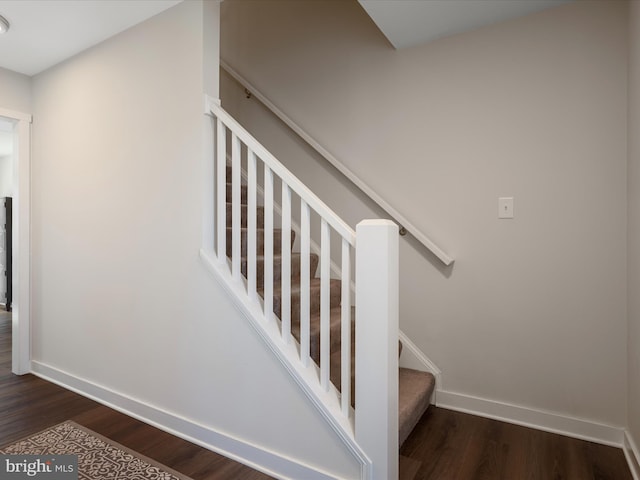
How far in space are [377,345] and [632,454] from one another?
4.37ft

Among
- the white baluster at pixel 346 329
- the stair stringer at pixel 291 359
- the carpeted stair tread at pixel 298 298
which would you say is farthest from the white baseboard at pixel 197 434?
the carpeted stair tread at pixel 298 298

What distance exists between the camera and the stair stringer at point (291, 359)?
1.44 meters

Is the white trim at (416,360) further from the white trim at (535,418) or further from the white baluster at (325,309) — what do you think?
the white baluster at (325,309)

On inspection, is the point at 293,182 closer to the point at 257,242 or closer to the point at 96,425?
the point at 257,242

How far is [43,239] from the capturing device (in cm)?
274

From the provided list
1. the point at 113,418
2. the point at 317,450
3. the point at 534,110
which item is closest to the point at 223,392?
the point at 317,450

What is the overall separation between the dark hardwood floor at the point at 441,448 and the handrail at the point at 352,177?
3.02 ft

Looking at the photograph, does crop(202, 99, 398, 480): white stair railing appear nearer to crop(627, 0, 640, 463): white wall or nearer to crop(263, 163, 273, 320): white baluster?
crop(263, 163, 273, 320): white baluster

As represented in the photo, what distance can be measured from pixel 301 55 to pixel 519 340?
243 centimetres

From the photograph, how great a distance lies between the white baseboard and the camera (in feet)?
5.23

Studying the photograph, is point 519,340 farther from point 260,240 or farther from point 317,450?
point 260,240

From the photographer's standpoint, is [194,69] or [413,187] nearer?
[194,69]

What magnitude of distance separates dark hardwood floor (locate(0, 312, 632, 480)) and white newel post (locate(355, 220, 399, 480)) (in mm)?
348

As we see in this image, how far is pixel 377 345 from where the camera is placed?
4.51ft
